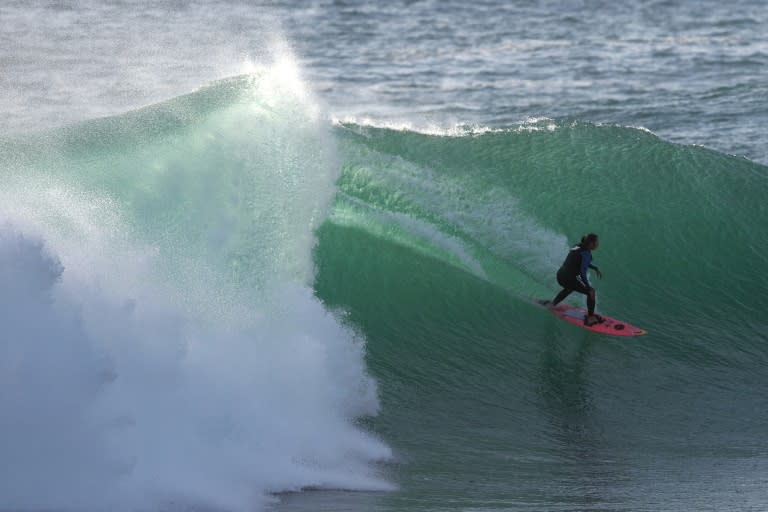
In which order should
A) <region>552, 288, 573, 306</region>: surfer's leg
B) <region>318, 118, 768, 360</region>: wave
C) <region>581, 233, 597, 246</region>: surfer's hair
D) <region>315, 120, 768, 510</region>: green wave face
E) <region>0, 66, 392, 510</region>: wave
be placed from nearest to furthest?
<region>0, 66, 392, 510</region>: wave
<region>315, 120, 768, 510</region>: green wave face
<region>581, 233, 597, 246</region>: surfer's hair
<region>552, 288, 573, 306</region>: surfer's leg
<region>318, 118, 768, 360</region>: wave

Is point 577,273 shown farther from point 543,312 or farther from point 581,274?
point 543,312

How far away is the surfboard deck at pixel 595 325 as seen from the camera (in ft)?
42.1

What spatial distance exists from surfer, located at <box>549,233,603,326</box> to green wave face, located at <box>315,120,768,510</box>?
29 cm

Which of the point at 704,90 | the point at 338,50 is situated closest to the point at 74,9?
the point at 338,50

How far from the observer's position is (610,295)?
547 inches

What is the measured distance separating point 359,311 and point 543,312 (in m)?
2.13

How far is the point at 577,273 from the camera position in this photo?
42.2 ft

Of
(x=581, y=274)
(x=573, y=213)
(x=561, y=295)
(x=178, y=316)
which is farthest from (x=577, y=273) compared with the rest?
(x=178, y=316)

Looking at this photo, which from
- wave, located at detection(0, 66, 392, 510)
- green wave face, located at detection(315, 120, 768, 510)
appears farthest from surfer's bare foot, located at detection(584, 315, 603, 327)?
wave, located at detection(0, 66, 392, 510)

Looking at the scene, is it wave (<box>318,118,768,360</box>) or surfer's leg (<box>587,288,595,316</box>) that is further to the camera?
wave (<box>318,118,768,360</box>)

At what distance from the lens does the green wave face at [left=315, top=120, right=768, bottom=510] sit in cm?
970

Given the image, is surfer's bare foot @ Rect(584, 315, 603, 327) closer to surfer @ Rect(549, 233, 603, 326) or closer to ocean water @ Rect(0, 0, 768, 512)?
surfer @ Rect(549, 233, 603, 326)

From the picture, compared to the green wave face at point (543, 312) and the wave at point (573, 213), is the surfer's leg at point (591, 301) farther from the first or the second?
the wave at point (573, 213)

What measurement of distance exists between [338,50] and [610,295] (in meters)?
17.6
